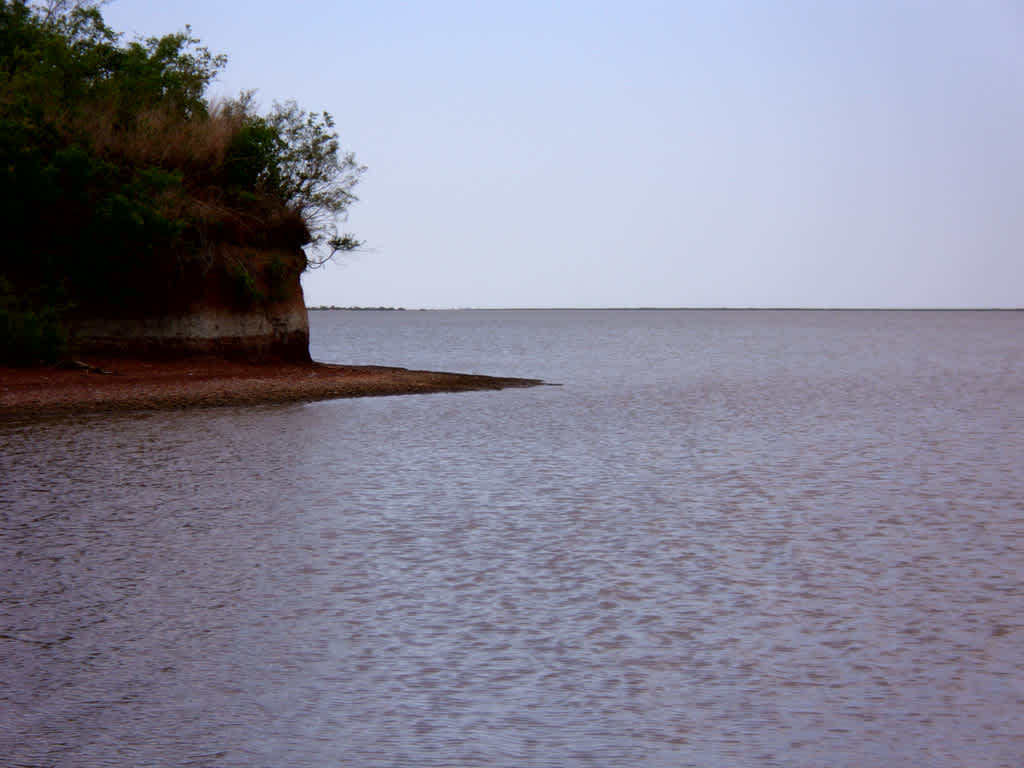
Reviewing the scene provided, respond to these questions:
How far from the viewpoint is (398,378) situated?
4344 cm

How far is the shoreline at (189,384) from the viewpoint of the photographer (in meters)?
31.0

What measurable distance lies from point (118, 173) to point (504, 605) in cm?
3223

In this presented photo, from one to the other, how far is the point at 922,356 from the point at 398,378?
6174cm

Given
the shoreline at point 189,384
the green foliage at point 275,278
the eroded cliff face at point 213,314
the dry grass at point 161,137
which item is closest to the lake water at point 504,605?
the shoreline at point 189,384

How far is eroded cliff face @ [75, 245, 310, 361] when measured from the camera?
38500 mm

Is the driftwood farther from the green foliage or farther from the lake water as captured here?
the lake water

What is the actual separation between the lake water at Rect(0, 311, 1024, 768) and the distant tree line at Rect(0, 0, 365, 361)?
1423 cm

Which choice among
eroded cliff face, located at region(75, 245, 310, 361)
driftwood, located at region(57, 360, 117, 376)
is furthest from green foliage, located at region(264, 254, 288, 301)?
driftwood, located at region(57, 360, 117, 376)

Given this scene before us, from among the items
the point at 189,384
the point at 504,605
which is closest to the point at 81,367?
the point at 189,384

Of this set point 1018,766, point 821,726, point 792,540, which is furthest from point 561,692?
point 792,540

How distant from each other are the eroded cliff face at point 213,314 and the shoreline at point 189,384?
517mm

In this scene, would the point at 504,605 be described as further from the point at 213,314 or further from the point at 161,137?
the point at 161,137

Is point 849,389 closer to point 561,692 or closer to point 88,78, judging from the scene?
point 88,78

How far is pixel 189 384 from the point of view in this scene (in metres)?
35.2
